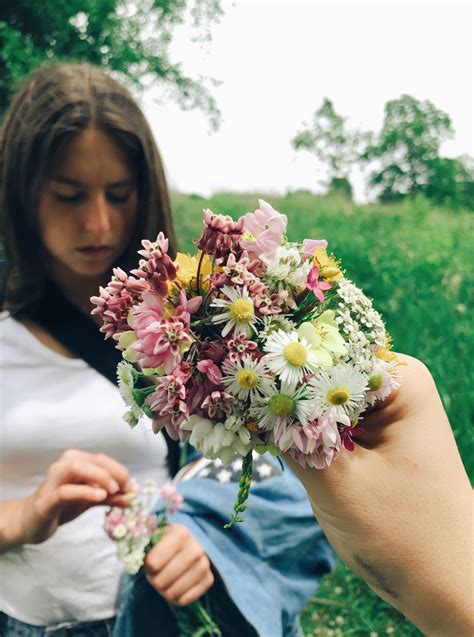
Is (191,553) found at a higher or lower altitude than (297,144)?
lower

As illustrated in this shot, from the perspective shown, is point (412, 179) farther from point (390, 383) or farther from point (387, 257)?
point (390, 383)

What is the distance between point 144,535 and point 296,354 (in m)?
0.65

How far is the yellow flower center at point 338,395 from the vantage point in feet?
1.65

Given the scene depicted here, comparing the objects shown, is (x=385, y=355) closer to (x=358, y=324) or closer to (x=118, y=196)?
(x=358, y=324)

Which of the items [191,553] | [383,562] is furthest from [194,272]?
[191,553]

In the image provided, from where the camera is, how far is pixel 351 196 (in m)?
6.50

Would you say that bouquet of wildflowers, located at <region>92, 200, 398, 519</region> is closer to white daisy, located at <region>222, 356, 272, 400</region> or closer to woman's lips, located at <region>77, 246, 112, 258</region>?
white daisy, located at <region>222, 356, 272, 400</region>

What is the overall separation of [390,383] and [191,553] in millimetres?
612

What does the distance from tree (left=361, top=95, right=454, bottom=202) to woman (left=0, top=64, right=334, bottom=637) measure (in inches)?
245

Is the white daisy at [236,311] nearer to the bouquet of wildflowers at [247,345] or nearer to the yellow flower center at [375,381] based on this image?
the bouquet of wildflowers at [247,345]

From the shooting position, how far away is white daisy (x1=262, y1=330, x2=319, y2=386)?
0.50 meters

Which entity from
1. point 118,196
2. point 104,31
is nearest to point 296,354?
point 118,196

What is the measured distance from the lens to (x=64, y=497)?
954mm

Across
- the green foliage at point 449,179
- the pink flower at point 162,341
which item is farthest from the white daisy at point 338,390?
the green foliage at point 449,179
